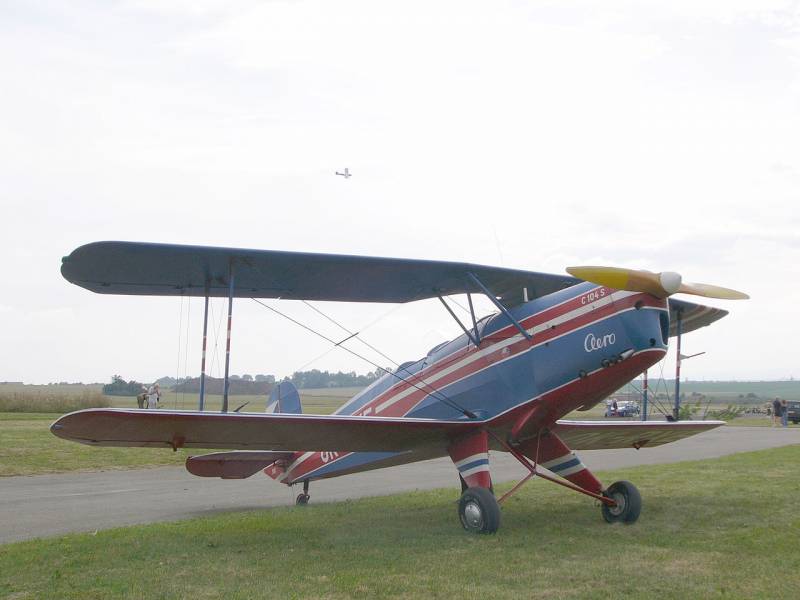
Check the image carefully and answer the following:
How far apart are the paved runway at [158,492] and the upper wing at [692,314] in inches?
170

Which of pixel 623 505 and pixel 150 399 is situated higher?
pixel 150 399

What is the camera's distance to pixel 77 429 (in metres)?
7.54

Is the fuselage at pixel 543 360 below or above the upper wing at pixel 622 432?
above

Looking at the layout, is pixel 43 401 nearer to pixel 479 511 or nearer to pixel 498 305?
pixel 498 305

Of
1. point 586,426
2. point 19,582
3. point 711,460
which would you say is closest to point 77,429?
point 19,582

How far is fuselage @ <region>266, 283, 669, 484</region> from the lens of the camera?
8.16 meters

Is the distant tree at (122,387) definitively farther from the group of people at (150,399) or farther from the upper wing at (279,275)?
the upper wing at (279,275)

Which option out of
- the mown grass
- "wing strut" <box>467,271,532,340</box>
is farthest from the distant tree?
"wing strut" <box>467,271,532,340</box>

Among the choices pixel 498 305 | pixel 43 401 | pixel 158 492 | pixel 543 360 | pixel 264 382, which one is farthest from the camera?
pixel 43 401

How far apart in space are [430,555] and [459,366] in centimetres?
295

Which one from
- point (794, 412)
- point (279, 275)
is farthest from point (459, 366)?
point (794, 412)

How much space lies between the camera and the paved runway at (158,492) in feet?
33.4

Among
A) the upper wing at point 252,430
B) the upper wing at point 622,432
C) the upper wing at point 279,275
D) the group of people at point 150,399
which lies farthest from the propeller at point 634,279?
the group of people at point 150,399

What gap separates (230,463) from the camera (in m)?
11.1
